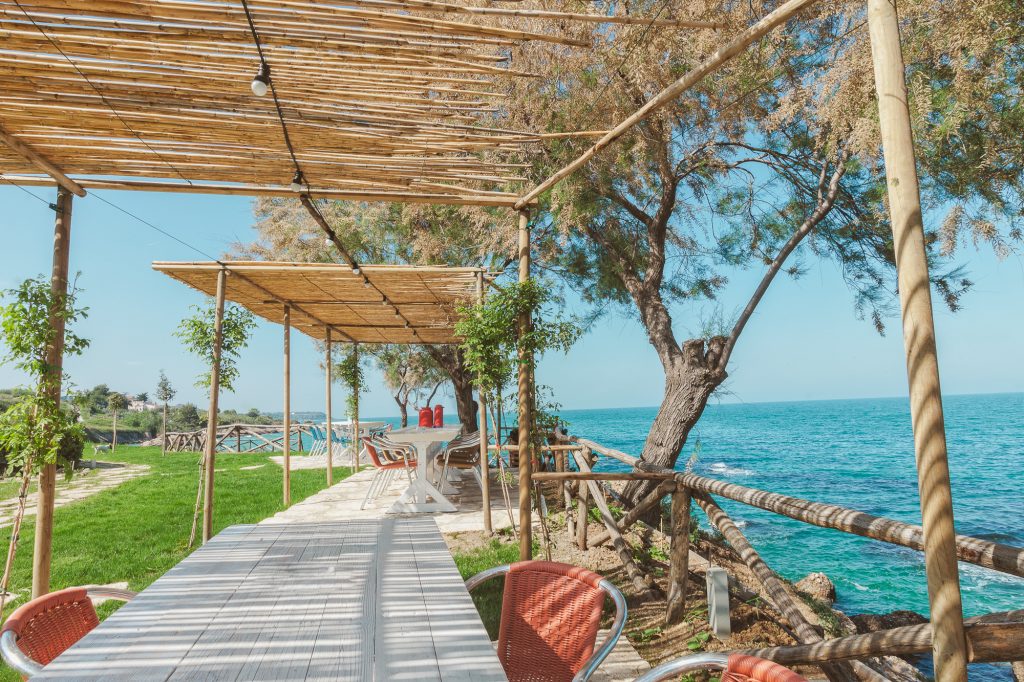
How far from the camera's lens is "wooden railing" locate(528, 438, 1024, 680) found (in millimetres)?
1466

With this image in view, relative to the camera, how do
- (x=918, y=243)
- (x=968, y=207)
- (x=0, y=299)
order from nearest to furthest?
1. (x=918, y=243)
2. (x=0, y=299)
3. (x=968, y=207)

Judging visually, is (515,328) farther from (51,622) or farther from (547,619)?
(51,622)

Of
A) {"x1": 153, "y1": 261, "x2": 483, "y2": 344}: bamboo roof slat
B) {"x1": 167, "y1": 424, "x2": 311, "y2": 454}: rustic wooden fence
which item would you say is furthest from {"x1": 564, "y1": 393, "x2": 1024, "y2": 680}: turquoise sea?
{"x1": 167, "y1": 424, "x2": 311, "y2": 454}: rustic wooden fence

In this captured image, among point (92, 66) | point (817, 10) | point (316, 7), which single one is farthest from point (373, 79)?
point (817, 10)

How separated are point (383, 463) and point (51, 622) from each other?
538 centimetres

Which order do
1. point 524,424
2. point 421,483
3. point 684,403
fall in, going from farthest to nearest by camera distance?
point 421,483, point 684,403, point 524,424

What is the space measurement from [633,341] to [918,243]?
274 inches

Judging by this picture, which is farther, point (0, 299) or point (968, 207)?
point (968, 207)

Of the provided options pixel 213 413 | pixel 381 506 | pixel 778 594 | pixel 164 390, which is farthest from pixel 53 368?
pixel 164 390

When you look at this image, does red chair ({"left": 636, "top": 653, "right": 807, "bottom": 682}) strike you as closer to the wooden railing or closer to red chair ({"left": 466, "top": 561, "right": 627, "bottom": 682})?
red chair ({"left": 466, "top": 561, "right": 627, "bottom": 682})

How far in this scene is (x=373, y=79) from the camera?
2.54 meters

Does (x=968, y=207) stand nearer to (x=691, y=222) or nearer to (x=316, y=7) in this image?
(x=691, y=222)

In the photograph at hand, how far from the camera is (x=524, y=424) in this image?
12.6 ft

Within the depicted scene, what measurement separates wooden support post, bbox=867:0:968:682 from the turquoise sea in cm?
514
